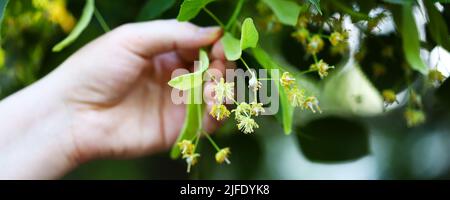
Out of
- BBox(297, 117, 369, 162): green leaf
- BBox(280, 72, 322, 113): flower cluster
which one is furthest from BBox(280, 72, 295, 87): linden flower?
BBox(297, 117, 369, 162): green leaf

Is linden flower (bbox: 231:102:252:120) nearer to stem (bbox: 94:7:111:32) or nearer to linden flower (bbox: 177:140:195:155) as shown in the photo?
linden flower (bbox: 177:140:195:155)

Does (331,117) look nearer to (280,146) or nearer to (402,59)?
(402,59)

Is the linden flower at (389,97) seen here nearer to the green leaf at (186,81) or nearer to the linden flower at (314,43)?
the linden flower at (314,43)

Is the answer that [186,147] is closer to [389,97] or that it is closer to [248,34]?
[248,34]

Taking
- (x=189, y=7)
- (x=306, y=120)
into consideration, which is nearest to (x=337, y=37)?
(x=189, y=7)

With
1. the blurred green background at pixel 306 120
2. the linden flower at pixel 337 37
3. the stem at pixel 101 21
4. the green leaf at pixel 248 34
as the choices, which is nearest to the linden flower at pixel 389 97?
the blurred green background at pixel 306 120
